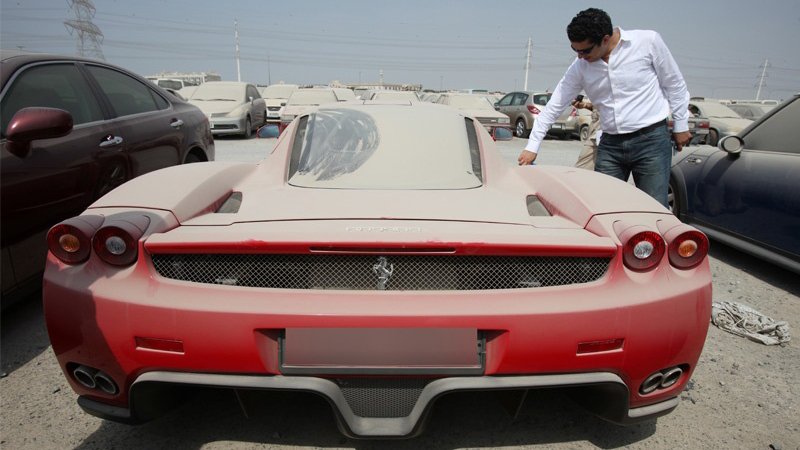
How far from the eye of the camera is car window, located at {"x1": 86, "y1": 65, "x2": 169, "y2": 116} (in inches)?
139

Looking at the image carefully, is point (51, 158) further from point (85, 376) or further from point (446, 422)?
point (446, 422)

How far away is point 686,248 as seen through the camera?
1.67m

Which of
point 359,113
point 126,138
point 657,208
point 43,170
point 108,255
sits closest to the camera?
point 108,255

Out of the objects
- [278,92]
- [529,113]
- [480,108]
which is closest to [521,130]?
[529,113]

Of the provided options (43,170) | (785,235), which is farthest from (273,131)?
(785,235)

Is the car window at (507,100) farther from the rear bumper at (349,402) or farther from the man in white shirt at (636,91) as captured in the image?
the rear bumper at (349,402)

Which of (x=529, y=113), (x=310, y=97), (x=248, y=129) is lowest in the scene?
(x=248, y=129)

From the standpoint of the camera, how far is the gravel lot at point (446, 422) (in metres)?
1.88

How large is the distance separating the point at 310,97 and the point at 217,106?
112 inches

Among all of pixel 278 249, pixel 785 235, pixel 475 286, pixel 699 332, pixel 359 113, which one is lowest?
pixel 785 235

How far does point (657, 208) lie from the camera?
190 centimetres

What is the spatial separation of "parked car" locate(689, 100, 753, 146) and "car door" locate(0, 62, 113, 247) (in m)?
13.6

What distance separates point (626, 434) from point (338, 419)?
122cm

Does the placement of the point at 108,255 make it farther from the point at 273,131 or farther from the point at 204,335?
the point at 273,131
